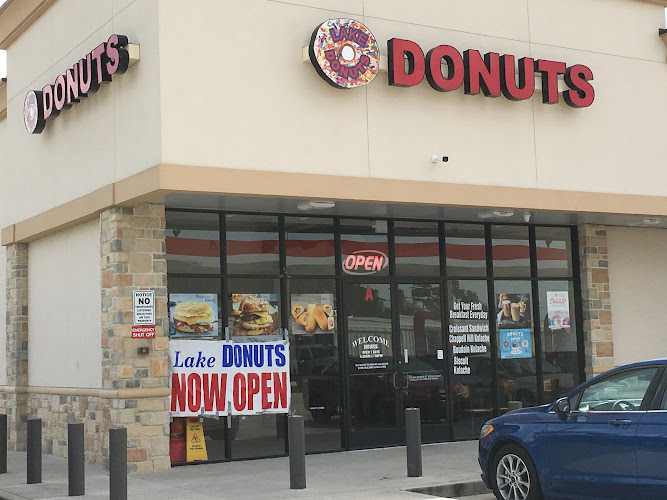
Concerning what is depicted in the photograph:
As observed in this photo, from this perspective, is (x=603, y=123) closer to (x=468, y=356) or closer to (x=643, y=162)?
(x=643, y=162)

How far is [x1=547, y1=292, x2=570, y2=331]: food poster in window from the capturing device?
1703 cm

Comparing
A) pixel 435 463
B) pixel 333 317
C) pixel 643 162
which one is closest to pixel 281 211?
pixel 333 317

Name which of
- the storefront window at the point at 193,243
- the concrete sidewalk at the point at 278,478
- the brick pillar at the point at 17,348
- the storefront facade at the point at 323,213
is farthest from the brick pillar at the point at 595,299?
the brick pillar at the point at 17,348

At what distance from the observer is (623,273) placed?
1759cm

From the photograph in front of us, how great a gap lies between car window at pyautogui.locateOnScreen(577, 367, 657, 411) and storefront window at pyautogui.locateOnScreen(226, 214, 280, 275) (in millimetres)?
6322

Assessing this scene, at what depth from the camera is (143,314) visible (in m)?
13.2

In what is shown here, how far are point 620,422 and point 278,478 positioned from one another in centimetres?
492

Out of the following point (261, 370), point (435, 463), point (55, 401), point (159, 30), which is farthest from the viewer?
point (55, 401)

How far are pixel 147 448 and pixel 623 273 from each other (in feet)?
31.3

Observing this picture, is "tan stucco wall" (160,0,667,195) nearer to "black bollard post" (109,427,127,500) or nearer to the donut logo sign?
the donut logo sign

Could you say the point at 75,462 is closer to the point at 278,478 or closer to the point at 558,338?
the point at 278,478

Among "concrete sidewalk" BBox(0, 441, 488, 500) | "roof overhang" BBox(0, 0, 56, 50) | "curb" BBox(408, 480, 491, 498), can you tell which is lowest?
"curb" BBox(408, 480, 491, 498)

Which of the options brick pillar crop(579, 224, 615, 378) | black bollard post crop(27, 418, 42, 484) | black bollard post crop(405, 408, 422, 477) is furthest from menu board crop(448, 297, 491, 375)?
black bollard post crop(27, 418, 42, 484)

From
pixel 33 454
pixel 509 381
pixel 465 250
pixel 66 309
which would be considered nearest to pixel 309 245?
pixel 465 250
